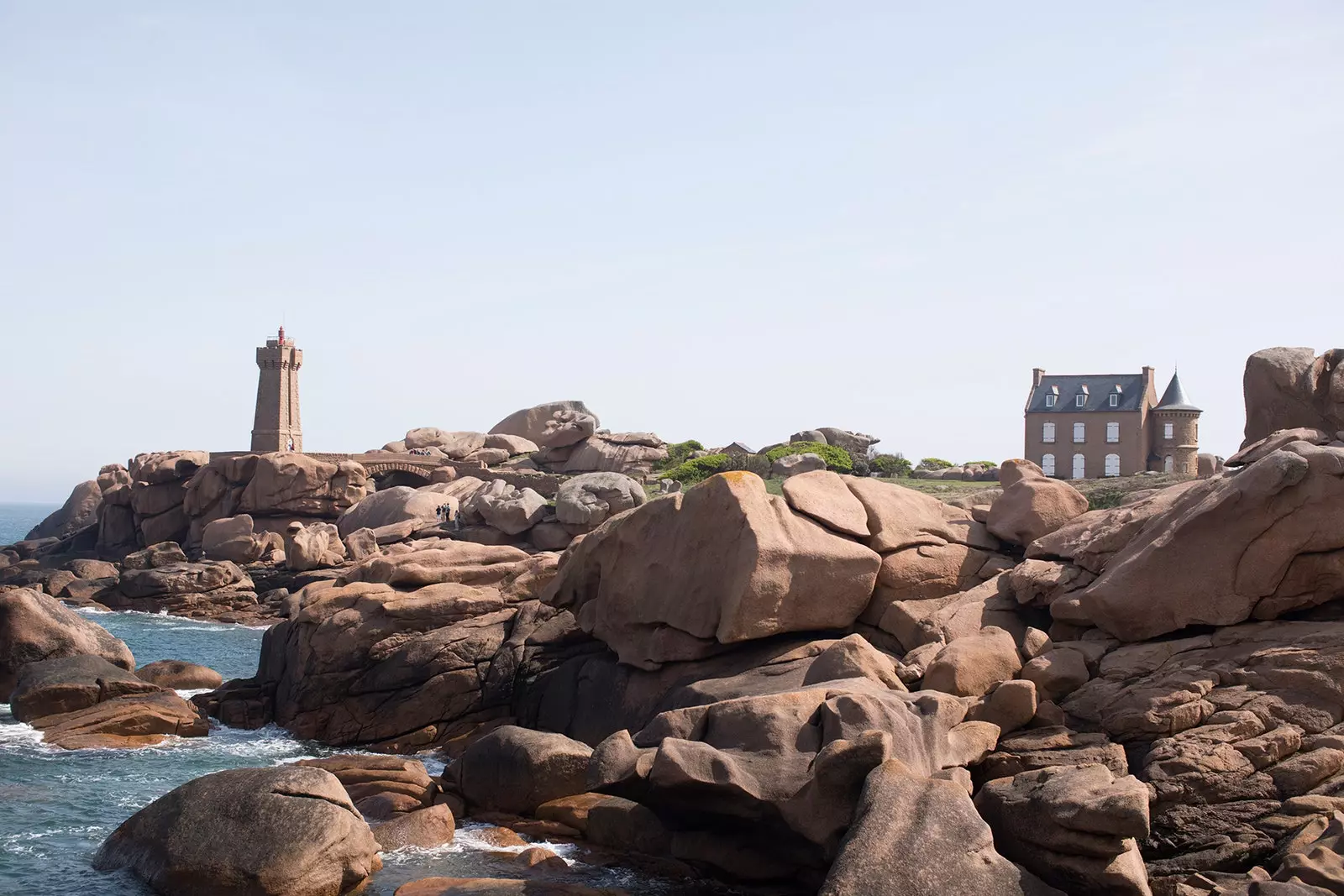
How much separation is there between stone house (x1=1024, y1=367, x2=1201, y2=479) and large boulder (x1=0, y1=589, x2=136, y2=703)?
60.6m

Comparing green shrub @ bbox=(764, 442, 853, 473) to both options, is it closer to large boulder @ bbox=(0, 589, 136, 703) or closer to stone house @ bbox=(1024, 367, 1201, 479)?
stone house @ bbox=(1024, 367, 1201, 479)

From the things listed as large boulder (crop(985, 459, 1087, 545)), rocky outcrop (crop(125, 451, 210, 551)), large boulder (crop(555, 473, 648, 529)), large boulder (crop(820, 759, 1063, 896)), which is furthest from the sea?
rocky outcrop (crop(125, 451, 210, 551))

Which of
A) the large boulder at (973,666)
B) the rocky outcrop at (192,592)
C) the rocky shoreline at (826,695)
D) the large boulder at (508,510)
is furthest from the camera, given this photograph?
the large boulder at (508,510)

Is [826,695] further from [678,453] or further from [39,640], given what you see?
[678,453]

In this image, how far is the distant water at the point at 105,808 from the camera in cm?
1667

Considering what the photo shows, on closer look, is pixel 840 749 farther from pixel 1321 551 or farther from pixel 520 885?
pixel 1321 551

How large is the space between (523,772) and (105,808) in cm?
770

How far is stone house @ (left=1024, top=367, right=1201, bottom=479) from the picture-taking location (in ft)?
246

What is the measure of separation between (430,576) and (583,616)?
5708 millimetres

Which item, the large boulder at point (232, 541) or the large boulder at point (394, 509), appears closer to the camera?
the large boulder at point (232, 541)

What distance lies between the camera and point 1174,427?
75.3 m

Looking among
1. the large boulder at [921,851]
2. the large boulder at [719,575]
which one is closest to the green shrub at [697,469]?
the large boulder at [719,575]

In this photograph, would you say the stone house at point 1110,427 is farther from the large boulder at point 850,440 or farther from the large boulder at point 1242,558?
the large boulder at point 1242,558

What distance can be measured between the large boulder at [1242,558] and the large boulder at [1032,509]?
158 inches
